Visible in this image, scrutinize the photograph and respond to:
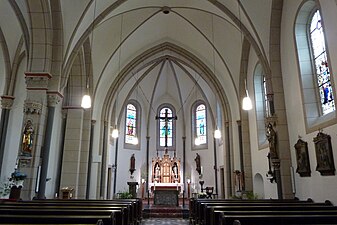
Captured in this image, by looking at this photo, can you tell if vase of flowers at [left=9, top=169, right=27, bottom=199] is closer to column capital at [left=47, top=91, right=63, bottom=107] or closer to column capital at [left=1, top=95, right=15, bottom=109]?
column capital at [left=47, top=91, right=63, bottom=107]

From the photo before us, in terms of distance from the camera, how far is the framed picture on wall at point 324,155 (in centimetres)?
747

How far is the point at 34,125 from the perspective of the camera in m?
9.29

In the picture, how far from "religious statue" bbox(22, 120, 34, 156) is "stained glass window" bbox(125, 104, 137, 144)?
13592 mm

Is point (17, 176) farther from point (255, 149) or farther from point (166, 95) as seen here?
point (166, 95)

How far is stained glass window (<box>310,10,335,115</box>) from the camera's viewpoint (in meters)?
8.45

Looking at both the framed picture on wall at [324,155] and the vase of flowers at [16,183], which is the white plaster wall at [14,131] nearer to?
the vase of flowers at [16,183]

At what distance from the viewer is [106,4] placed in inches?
473

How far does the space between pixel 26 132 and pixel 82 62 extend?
229 inches

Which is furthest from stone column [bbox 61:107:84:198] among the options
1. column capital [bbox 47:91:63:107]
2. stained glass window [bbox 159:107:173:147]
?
stained glass window [bbox 159:107:173:147]

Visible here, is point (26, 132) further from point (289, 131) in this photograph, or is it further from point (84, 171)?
point (289, 131)

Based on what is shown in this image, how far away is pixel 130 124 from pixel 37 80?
45.5 ft

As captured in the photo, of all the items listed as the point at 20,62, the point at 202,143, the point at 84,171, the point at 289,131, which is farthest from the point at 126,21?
the point at 202,143

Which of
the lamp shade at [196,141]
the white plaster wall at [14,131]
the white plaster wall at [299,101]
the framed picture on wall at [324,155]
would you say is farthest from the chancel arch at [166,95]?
the framed picture on wall at [324,155]

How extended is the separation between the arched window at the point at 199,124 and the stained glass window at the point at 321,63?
14.2m
